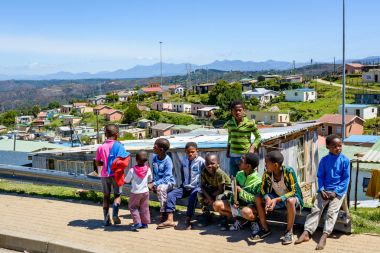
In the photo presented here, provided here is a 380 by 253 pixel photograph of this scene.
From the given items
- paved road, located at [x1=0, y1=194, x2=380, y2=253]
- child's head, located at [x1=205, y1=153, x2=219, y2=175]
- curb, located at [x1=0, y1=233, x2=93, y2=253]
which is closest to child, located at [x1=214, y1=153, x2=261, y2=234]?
paved road, located at [x1=0, y1=194, x2=380, y2=253]

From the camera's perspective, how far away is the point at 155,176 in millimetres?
A: 7062

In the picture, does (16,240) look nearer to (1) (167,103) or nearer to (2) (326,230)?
(2) (326,230)

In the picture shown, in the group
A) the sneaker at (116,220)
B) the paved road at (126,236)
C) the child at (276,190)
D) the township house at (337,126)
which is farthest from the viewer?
the township house at (337,126)

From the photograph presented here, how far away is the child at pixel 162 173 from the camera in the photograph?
6.84 meters

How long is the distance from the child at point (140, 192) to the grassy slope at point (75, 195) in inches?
40.5

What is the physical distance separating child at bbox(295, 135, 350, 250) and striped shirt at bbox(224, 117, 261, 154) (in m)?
1.37

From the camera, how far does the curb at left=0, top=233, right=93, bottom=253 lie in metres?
5.94

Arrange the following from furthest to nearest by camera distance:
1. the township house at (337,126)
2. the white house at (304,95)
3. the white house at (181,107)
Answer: the white house at (181,107)
the white house at (304,95)
the township house at (337,126)

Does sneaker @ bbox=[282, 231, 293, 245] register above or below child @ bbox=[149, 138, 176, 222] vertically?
below

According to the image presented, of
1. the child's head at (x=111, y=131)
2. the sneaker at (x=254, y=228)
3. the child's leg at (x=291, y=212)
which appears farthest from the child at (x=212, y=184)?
the child's head at (x=111, y=131)

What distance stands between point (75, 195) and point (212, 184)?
3448 mm

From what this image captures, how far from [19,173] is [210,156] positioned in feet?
15.7

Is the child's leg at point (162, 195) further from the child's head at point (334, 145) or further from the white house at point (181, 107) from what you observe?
the white house at point (181, 107)

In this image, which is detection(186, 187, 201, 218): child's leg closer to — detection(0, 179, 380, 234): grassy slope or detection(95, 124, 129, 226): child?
detection(0, 179, 380, 234): grassy slope
